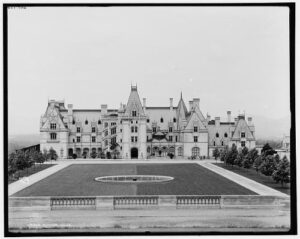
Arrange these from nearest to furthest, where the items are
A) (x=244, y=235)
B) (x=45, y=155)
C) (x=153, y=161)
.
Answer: (x=244, y=235) < (x=45, y=155) < (x=153, y=161)

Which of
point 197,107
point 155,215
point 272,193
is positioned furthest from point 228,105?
point 155,215

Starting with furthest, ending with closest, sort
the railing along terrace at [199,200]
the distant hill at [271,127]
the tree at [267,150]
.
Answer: the tree at [267,150] → the distant hill at [271,127] → the railing along terrace at [199,200]

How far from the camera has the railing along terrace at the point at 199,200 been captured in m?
23.1

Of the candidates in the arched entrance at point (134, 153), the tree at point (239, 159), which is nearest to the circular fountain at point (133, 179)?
the tree at point (239, 159)

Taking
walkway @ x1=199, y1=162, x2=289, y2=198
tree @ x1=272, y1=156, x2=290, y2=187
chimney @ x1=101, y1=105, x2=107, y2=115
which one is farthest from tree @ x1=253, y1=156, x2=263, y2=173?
chimney @ x1=101, y1=105, x2=107, y2=115

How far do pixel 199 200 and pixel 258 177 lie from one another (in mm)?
6706

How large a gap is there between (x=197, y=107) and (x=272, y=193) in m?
4.36

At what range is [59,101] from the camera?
82.5 ft

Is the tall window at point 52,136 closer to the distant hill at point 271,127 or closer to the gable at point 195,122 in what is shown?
the gable at point 195,122

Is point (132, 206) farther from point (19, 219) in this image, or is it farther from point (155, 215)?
point (19, 219)

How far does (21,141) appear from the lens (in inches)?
985

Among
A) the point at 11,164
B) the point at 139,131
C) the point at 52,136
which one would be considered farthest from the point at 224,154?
the point at 11,164

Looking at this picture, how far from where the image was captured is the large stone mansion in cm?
2698

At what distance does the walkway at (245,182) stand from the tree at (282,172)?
0.50 meters
